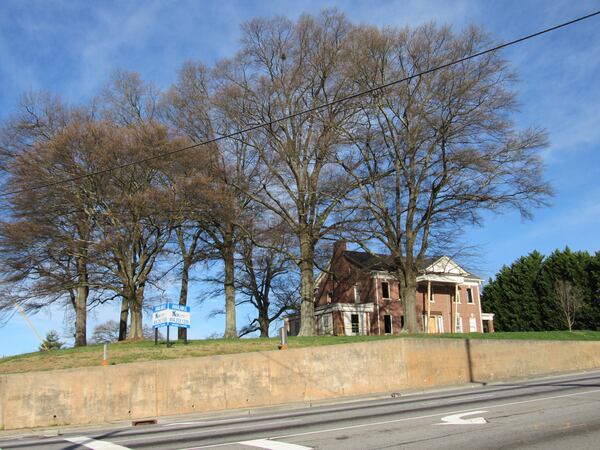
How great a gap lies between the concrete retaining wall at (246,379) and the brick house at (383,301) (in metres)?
21.7

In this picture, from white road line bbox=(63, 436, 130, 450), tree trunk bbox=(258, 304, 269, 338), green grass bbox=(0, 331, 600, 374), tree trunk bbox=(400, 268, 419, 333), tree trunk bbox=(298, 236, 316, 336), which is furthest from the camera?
tree trunk bbox=(258, 304, 269, 338)

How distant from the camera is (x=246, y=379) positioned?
20.2 m

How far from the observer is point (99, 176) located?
3088 centimetres

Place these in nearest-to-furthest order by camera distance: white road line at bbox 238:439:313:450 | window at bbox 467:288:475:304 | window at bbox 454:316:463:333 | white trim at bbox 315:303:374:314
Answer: white road line at bbox 238:439:313:450 < white trim at bbox 315:303:374:314 < window at bbox 454:316:463:333 < window at bbox 467:288:475:304

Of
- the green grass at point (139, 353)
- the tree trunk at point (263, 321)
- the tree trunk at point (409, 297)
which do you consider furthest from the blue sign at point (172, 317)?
the tree trunk at point (263, 321)

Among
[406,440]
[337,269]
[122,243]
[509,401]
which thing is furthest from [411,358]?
[337,269]

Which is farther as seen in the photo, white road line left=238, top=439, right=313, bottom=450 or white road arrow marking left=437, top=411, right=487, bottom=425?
white road arrow marking left=437, top=411, right=487, bottom=425

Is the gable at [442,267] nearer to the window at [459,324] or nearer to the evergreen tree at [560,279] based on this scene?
the window at [459,324]

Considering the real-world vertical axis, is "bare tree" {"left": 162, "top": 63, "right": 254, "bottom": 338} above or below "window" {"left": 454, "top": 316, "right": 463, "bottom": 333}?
above

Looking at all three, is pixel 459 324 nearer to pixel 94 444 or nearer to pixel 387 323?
pixel 387 323

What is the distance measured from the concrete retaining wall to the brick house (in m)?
21.7

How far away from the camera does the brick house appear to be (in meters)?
49.0

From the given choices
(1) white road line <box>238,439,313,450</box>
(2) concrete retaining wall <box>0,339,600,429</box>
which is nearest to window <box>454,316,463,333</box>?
(2) concrete retaining wall <box>0,339,600,429</box>

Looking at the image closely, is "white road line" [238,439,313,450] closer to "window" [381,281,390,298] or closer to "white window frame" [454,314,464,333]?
"window" [381,281,390,298]
